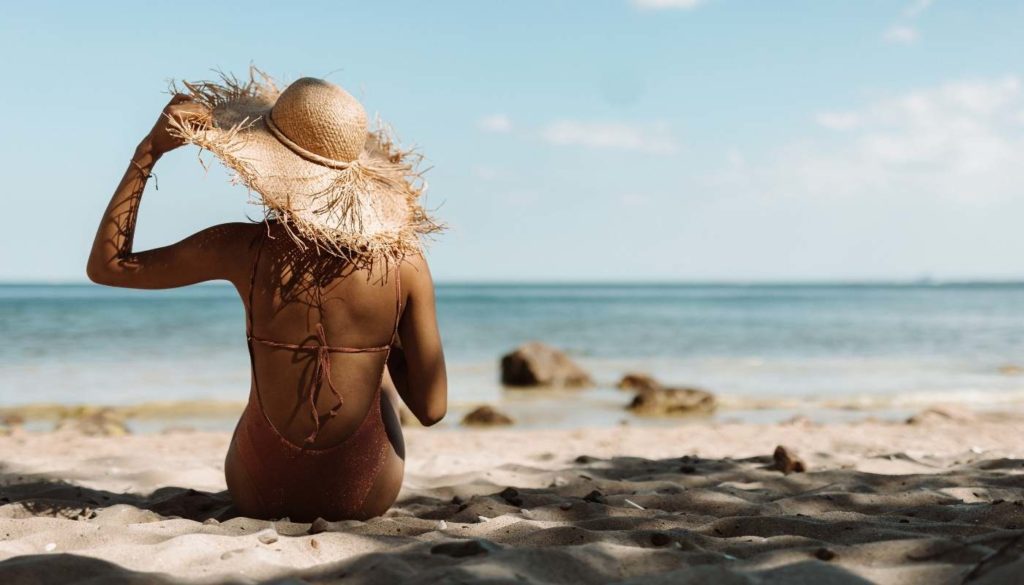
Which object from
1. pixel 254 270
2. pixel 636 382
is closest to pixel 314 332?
pixel 254 270

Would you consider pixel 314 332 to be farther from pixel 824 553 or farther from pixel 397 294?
pixel 824 553

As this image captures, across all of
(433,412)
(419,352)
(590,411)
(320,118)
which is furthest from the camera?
(590,411)

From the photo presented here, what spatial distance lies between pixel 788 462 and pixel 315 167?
128 inches

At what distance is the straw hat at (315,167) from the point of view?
127 inches

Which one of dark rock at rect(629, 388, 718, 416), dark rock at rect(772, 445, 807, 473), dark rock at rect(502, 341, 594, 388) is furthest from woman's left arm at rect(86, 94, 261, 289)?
dark rock at rect(502, 341, 594, 388)

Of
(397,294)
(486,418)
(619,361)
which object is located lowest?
(619,361)

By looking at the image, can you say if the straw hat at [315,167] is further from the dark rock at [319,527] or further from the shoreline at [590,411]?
the shoreline at [590,411]

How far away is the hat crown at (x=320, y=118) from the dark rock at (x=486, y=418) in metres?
6.23

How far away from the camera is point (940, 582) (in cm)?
239

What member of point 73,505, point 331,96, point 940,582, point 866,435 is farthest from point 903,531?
point 866,435

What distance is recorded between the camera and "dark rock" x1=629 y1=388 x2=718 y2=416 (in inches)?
409

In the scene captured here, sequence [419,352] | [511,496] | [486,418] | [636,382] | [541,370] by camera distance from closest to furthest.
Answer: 1. [419,352]
2. [511,496]
3. [486,418]
4. [636,382]
5. [541,370]

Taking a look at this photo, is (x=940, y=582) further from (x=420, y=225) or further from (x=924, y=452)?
(x=924, y=452)

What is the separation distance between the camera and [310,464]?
3.53m
